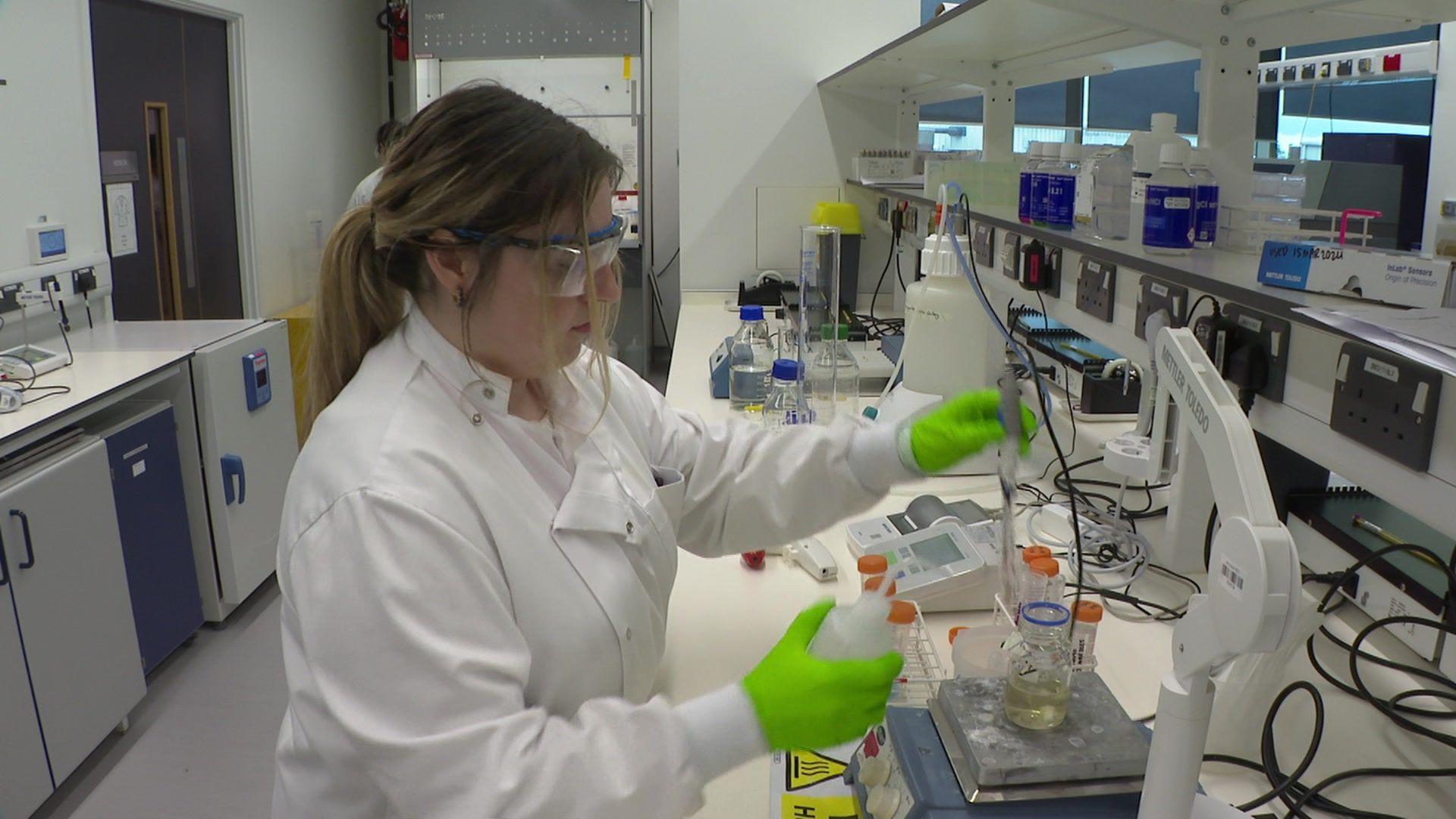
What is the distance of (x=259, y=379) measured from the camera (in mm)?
3242

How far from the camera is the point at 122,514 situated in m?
2.60

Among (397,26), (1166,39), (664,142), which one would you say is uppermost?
(397,26)

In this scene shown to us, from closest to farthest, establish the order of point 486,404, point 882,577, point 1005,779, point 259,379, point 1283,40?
point 1005,779, point 486,404, point 882,577, point 1283,40, point 259,379

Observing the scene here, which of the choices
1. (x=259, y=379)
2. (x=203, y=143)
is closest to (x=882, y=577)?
(x=259, y=379)

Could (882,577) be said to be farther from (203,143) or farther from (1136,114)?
(1136,114)

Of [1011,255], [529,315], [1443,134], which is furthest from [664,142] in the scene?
[529,315]

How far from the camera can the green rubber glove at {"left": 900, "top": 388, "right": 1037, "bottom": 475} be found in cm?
135

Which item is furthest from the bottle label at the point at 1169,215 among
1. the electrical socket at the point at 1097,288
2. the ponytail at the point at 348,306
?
the ponytail at the point at 348,306

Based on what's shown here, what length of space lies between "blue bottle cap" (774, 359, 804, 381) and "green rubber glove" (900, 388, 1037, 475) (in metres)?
0.75

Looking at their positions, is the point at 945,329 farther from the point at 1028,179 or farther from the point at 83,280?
the point at 83,280

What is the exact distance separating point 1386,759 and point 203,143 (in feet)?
15.1

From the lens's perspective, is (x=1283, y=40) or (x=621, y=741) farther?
(x=1283, y=40)

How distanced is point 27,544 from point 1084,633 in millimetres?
2168

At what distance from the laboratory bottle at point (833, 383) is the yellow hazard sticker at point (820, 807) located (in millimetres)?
1402
